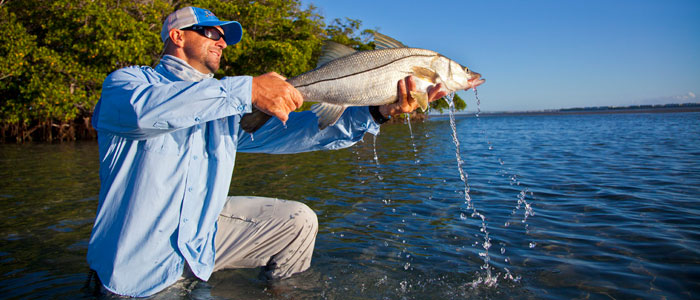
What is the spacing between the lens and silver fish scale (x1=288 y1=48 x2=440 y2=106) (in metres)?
2.94

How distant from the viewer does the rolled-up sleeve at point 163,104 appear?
227 cm

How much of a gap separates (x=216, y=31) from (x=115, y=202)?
4.63ft

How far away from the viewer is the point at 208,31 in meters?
3.05

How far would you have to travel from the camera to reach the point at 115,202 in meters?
2.49

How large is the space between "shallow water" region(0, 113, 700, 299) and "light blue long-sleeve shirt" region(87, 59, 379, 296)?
361mm

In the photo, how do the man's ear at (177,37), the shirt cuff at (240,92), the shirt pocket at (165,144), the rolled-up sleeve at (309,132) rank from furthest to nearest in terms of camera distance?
the rolled-up sleeve at (309,132), the man's ear at (177,37), the shirt pocket at (165,144), the shirt cuff at (240,92)

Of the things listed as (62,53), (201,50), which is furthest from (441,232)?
(62,53)

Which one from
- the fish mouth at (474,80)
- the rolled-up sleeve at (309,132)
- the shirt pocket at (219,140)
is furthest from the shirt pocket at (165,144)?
the fish mouth at (474,80)

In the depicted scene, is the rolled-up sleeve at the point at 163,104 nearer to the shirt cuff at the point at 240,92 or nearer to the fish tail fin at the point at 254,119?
the shirt cuff at the point at 240,92

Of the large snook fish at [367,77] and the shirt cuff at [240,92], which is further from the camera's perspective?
the large snook fish at [367,77]

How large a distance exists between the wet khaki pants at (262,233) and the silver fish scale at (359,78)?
97 cm

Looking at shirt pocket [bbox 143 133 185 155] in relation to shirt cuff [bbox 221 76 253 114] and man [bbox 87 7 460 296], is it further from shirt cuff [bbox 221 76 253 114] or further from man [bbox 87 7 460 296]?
shirt cuff [bbox 221 76 253 114]

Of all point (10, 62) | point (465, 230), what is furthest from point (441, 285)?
point (10, 62)

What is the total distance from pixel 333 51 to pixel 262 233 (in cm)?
153
